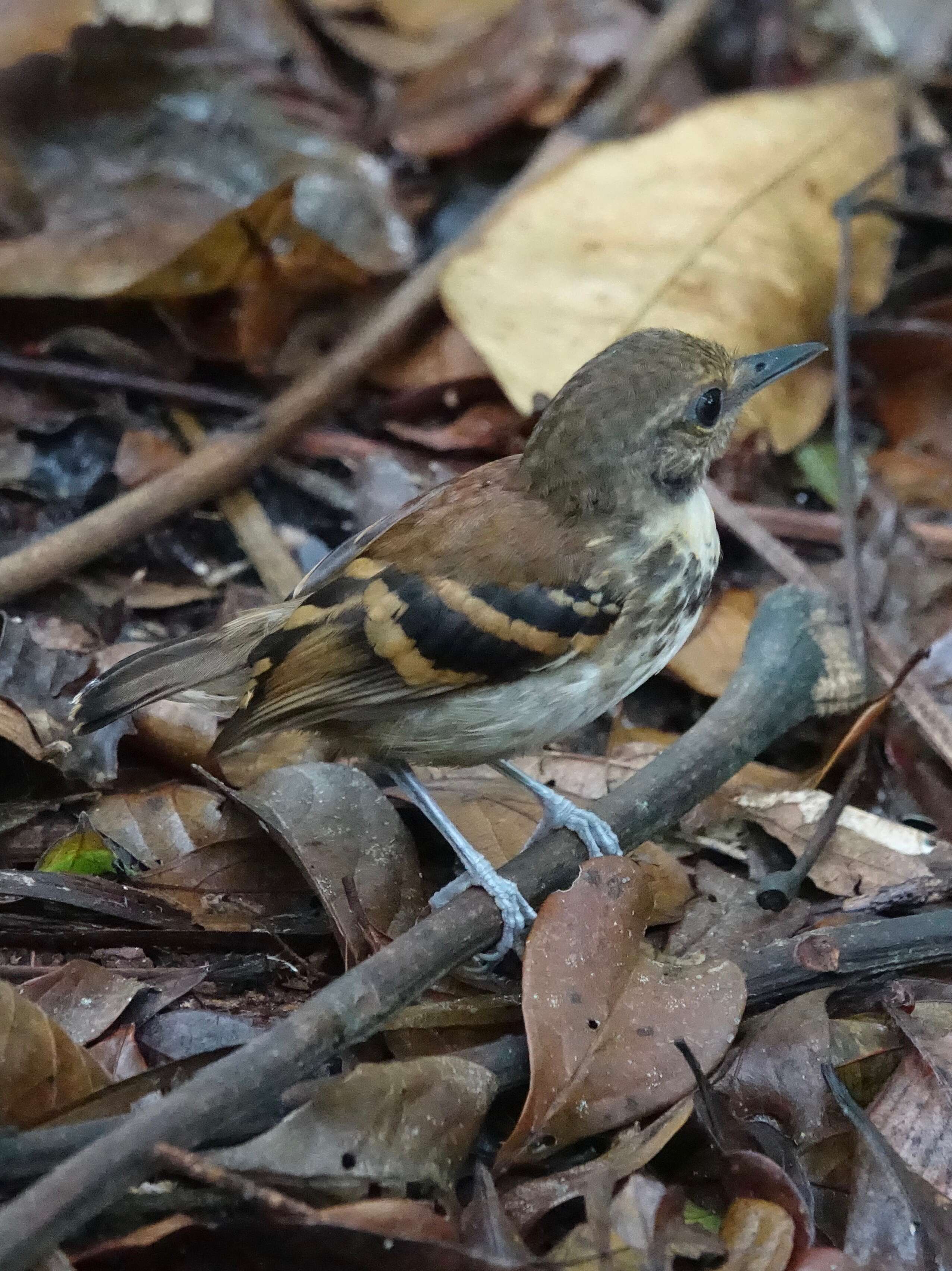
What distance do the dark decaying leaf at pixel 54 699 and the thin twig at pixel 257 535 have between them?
0.66m

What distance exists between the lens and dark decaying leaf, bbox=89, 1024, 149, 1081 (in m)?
2.30

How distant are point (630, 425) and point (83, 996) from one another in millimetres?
1667

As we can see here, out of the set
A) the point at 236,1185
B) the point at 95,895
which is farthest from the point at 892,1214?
the point at 95,895

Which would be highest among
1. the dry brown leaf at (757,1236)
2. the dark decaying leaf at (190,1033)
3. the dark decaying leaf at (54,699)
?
the dark decaying leaf at (54,699)

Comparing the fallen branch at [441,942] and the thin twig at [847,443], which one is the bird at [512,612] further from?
the thin twig at [847,443]

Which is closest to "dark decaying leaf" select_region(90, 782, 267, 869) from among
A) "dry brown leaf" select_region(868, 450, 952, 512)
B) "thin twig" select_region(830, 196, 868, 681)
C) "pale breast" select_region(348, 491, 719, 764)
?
"pale breast" select_region(348, 491, 719, 764)

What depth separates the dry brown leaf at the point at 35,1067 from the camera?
2062mm

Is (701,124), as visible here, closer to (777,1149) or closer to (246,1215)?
(777,1149)

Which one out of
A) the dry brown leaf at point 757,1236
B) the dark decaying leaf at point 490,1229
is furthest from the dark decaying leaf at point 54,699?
the dry brown leaf at point 757,1236

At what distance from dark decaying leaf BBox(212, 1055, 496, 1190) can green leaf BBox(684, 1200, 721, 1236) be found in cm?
38

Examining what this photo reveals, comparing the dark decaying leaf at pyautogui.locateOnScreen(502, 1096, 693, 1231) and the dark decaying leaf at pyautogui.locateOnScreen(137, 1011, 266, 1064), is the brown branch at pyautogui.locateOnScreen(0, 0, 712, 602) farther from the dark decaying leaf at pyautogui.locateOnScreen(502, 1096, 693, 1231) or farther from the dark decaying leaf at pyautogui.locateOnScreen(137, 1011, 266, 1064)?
the dark decaying leaf at pyautogui.locateOnScreen(502, 1096, 693, 1231)

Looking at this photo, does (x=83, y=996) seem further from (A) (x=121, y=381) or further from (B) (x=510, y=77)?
(B) (x=510, y=77)

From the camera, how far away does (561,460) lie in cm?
287

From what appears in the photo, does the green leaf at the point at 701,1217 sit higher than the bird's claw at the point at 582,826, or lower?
lower
